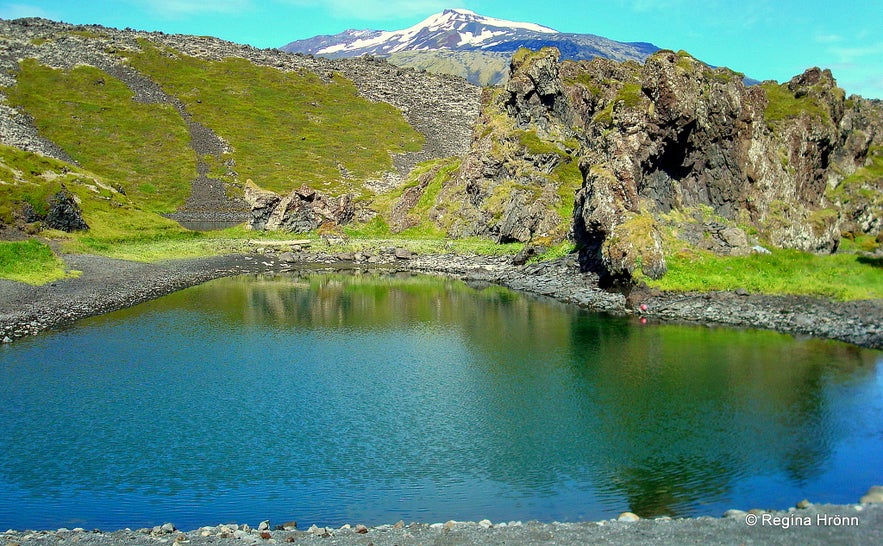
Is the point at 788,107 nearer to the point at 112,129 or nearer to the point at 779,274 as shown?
the point at 779,274

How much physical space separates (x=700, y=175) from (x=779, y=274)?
59.4 ft

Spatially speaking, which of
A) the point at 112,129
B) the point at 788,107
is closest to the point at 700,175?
the point at 788,107

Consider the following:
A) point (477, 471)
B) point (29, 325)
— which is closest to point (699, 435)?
point (477, 471)

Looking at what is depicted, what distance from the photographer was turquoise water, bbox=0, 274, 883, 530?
24.0m

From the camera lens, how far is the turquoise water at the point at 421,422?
78.6 feet

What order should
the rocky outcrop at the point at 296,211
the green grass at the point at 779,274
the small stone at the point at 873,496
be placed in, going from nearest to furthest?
1. the small stone at the point at 873,496
2. the green grass at the point at 779,274
3. the rocky outcrop at the point at 296,211

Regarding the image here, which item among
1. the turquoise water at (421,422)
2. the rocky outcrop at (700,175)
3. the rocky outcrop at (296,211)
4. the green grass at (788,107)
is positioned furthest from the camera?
the rocky outcrop at (296,211)

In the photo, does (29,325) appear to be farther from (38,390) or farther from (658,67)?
(658,67)

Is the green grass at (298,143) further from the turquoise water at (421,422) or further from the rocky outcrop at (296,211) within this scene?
the turquoise water at (421,422)

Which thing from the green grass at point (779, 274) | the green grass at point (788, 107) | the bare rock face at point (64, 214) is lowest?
the green grass at point (779, 274)

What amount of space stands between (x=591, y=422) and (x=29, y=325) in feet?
129

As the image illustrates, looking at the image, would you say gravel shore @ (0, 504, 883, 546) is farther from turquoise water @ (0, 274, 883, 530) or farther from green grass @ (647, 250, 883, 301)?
green grass @ (647, 250, 883, 301)

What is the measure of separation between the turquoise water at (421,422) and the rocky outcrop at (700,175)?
50.6ft

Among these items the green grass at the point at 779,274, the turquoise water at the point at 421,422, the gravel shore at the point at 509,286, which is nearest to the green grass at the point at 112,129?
the gravel shore at the point at 509,286
